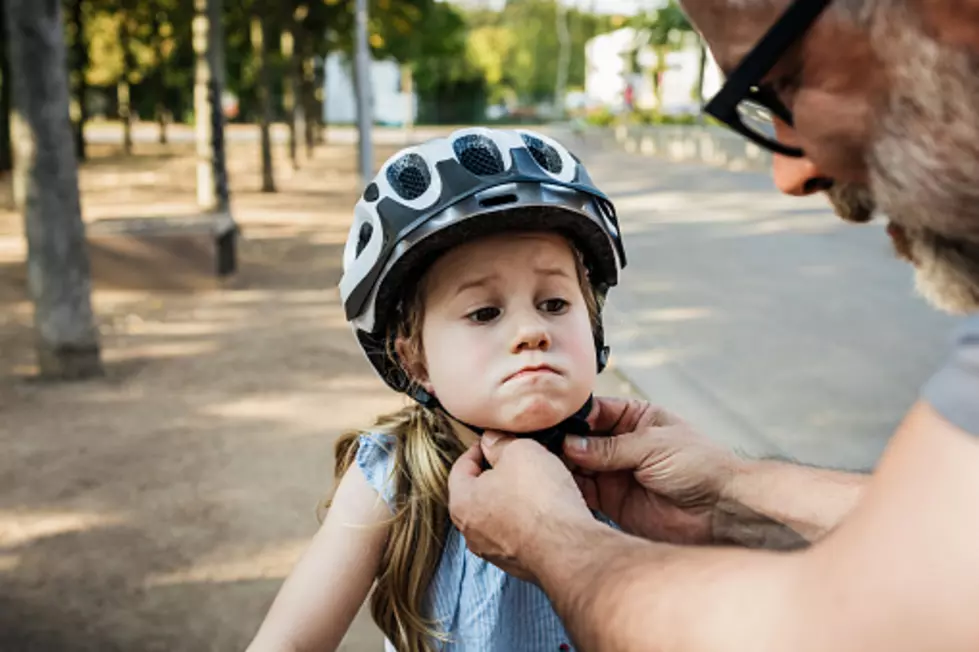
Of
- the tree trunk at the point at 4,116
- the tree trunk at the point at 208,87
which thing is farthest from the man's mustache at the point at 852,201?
the tree trunk at the point at 4,116

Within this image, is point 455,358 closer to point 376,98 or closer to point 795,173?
point 795,173

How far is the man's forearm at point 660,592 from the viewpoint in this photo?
1.12 m

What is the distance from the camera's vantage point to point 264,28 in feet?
64.1

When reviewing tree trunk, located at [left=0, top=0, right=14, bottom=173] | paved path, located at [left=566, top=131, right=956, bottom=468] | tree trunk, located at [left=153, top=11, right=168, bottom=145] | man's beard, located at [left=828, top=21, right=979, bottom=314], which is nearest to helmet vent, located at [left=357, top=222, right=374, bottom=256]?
man's beard, located at [left=828, top=21, right=979, bottom=314]

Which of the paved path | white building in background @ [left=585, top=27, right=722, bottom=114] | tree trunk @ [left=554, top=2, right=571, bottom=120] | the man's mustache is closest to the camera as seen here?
the man's mustache

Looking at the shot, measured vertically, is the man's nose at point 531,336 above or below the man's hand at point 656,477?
above

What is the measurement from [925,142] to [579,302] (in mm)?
1002

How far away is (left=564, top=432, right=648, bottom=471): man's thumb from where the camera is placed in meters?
1.99

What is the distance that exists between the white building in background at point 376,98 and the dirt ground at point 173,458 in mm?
51872

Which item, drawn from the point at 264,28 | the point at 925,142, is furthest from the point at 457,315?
the point at 264,28

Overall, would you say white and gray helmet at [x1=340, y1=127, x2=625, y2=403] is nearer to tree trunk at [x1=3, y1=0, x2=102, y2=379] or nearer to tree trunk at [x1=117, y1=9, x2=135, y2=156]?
tree trunk at [x1=3, y1=0, x2=102, y2=379]

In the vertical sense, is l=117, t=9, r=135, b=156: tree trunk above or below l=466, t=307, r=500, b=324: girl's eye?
below

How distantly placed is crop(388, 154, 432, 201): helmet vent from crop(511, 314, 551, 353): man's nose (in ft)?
1.00

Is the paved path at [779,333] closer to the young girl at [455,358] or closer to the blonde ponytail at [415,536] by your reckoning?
the young girl at [455,358]
